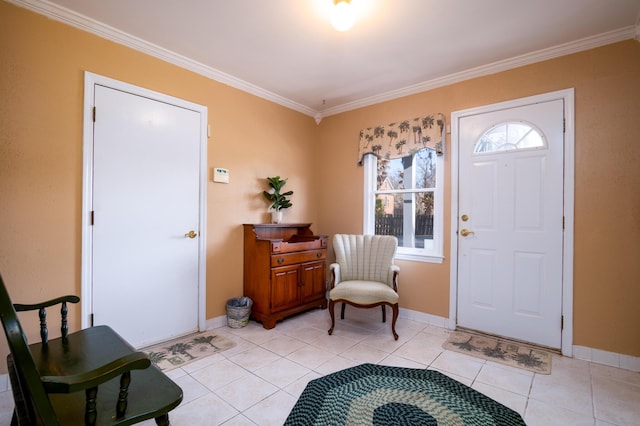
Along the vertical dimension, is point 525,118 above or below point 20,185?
above

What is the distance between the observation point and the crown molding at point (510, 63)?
250cm

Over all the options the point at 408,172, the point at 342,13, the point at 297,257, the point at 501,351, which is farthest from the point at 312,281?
the point at 342,13

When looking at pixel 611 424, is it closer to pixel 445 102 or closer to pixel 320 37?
pixel 445 102

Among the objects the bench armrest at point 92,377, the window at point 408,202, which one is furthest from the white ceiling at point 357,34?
the bench armrest at point 92,377

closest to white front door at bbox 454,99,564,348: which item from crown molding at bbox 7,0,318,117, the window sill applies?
the window sill

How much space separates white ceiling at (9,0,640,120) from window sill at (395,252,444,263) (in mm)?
1929

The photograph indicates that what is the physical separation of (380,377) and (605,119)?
9.24 ft

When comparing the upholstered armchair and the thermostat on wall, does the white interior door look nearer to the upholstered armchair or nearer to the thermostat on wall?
the thermostat on wall

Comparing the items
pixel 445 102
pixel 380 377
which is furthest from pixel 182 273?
pixel 445 102

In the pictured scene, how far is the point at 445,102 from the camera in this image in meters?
3.37

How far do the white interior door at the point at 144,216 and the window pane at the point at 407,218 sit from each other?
2.21 metres

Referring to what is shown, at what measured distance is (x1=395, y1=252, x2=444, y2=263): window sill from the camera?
3.38m

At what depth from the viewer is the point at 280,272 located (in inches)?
131

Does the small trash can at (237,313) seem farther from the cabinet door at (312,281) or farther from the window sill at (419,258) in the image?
the window sill at (419,258)
